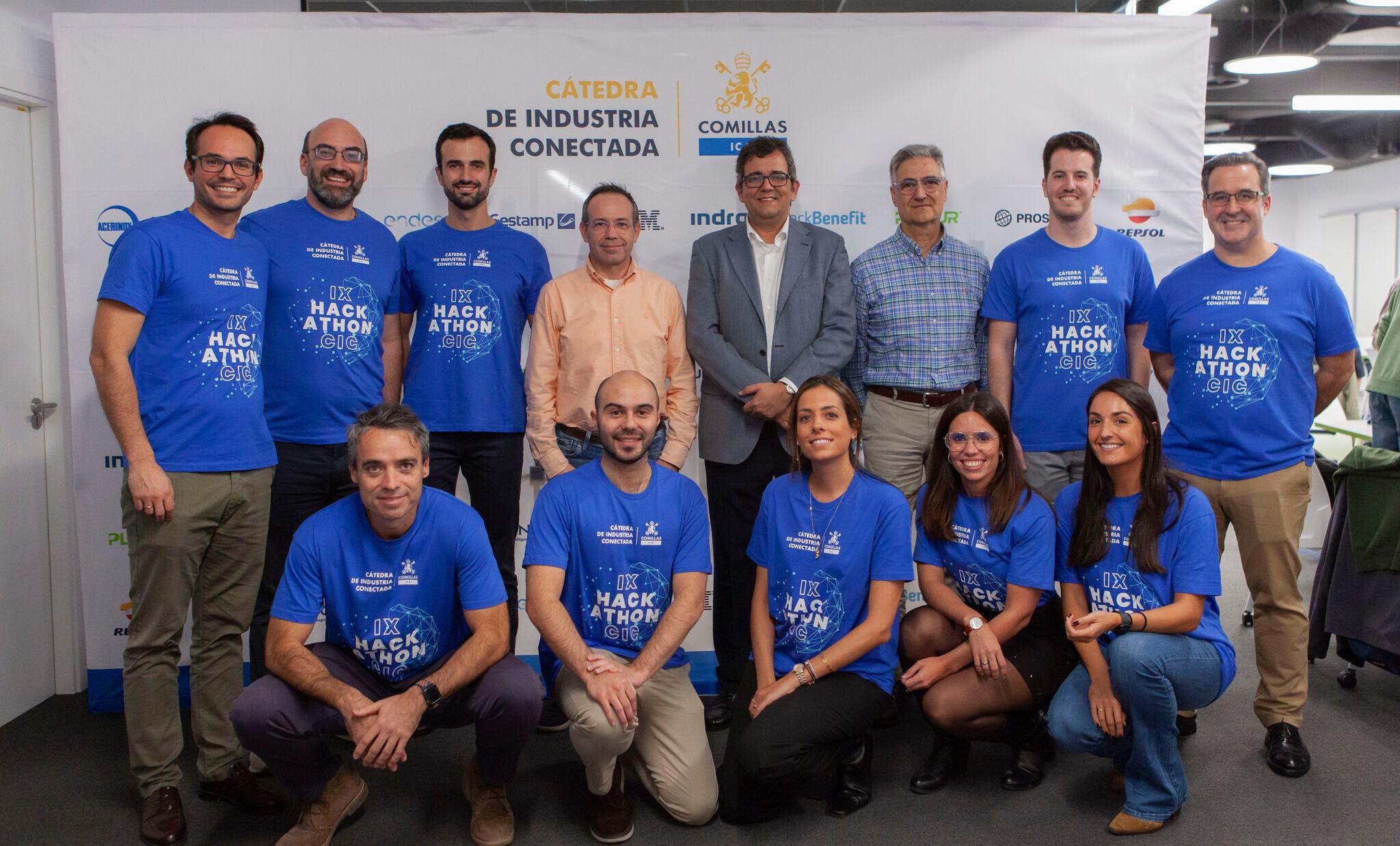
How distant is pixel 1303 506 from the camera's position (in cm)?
278

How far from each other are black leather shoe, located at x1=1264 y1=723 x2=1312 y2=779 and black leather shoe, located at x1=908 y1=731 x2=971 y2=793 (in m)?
0.92

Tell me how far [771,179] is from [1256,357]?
5.06 ft

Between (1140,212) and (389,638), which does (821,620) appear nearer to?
(389,638)

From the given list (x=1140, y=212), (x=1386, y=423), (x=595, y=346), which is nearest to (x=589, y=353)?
(x=595, y=346)

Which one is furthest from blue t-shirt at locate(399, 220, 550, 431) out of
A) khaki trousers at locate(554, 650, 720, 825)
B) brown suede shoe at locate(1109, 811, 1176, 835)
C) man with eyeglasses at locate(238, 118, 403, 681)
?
brown suede shoe at locate(1109, 811, 1176, 835)

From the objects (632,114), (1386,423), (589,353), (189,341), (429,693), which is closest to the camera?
(429,693)

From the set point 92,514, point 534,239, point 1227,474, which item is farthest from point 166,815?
point 1227,474

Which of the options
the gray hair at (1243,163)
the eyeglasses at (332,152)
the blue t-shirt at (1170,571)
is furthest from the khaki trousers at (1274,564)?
the eyeglasses at (332,152)

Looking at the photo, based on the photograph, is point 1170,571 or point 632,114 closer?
point 1170,571

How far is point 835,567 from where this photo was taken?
99.8 inches

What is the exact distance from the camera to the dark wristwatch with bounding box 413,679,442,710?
2.21m

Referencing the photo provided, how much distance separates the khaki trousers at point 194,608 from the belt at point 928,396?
192 centimetres

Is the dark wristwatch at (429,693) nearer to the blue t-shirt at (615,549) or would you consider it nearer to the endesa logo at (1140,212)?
the blue t-shirt at (615,549)

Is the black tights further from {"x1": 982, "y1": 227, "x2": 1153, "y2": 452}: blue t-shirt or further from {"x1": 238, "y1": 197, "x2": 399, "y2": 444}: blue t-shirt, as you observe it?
{"x1": 238, "y1": 197, "x2": 399, "y2": 444}: blue t-shirt
